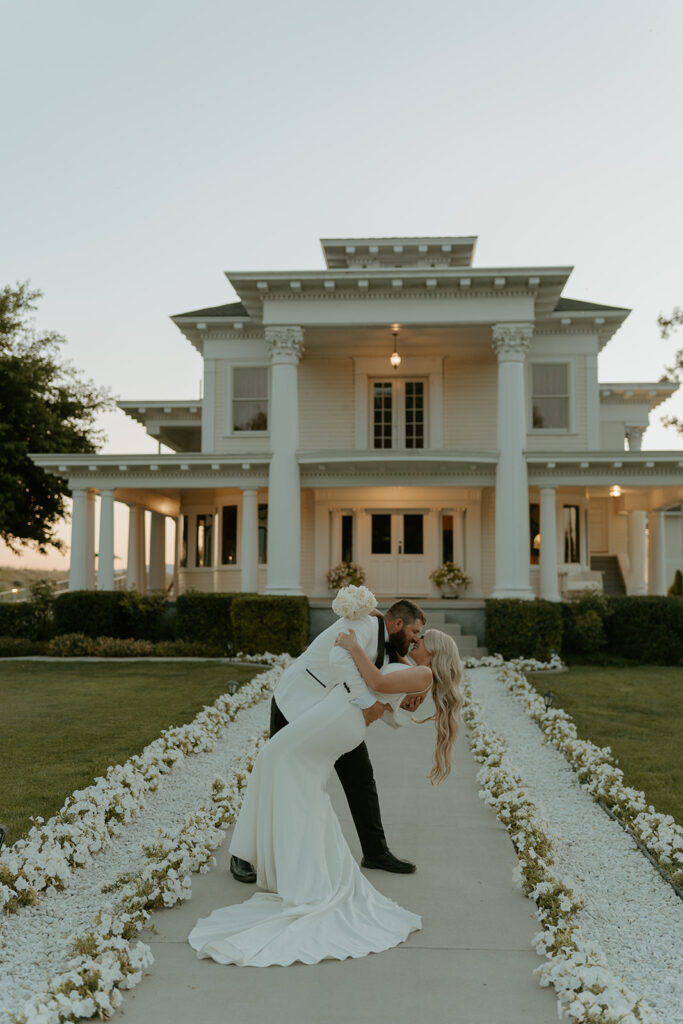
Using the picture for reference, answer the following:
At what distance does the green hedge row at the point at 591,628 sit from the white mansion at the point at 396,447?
1.32 m

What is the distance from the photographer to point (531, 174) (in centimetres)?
1973

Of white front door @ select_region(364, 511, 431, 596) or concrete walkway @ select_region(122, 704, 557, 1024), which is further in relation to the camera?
white front door @ select_region(364, 511, 431, 596)

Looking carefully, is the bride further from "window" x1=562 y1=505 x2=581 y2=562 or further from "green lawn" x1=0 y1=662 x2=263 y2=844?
"window" x1=562 y1=505 x2=581 y2=562

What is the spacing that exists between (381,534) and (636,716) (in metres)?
11.7

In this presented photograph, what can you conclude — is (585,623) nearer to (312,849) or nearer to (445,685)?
(445,685)

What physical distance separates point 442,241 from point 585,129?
5.51 metres

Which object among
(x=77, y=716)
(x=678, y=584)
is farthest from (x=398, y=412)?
(x=77, y=716)

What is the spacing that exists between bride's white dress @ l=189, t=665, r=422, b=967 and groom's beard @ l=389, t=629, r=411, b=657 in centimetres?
37

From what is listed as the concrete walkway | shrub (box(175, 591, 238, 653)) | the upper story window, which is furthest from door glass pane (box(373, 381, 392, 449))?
the concrete walkway

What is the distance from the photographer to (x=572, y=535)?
75.8 ft

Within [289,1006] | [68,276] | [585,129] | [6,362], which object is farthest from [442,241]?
[289,1006]

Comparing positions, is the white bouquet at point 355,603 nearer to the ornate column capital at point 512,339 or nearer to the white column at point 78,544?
the ornate column capital at point 512,339

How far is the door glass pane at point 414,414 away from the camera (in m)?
22.8

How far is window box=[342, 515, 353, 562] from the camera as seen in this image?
22.9m
